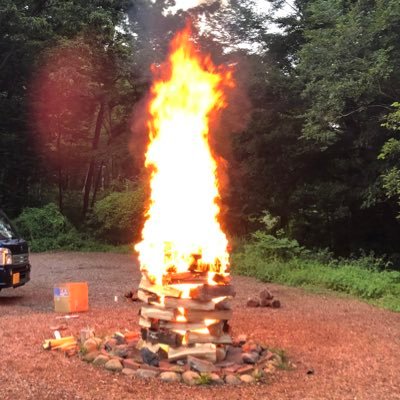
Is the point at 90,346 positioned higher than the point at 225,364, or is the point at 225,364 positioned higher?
the point at 90,346

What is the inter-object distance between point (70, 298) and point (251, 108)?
11709 millimetres

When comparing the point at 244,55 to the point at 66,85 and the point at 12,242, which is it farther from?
the point at 12,242

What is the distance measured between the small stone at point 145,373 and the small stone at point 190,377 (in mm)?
318

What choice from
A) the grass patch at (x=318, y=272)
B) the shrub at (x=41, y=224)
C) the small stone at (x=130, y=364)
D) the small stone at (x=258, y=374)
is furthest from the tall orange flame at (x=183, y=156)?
the shrub at (x=41, y=224)

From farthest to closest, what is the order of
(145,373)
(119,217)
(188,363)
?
(119,217)
(188,363)
(145,373)

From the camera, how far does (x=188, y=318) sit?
6.07 m

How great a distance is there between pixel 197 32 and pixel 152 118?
12844 millimetres

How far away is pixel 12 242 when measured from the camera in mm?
9898

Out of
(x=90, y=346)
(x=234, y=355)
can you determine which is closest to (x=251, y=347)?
(x=234, y=355)

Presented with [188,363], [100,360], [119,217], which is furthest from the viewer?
[119,217]

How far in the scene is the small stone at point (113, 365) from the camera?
18.8 ft

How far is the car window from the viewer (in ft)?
32.8

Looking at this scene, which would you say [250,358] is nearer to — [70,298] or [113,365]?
[113,365]

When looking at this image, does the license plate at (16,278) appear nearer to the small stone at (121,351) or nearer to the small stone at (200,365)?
the small stone at (121,351)
